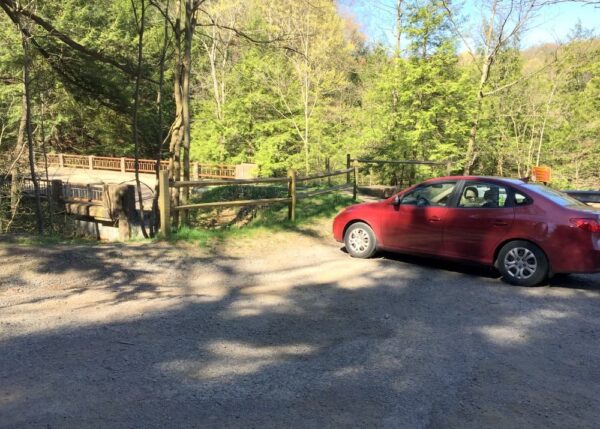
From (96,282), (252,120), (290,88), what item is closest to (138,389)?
(96,282)

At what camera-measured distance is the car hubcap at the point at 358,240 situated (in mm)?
8250

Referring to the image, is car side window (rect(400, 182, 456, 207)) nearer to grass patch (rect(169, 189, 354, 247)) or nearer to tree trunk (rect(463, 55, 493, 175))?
grass patch (rect(169, 189, 354, 247))

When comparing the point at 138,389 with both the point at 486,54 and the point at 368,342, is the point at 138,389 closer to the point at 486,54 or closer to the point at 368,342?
the point at 368,342

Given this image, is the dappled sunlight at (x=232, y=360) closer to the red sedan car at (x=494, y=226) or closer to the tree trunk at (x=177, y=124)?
the red sedan car at (x=494, y=226)

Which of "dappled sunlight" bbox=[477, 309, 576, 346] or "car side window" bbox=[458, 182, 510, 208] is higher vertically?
"car side window" bbox=[458, 182, 510, 208]

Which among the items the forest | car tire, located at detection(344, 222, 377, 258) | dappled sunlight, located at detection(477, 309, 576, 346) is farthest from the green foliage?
dappled sunlight, located at detection(477, 309, 576, 346)

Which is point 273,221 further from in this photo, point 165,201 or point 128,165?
point 128,165

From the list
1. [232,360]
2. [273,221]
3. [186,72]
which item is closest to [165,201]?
[273,221]

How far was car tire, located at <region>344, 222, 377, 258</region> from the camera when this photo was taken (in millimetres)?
8172

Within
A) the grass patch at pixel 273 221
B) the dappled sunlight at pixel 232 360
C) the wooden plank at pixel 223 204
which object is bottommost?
the dappled sunlight at pixel 232 360

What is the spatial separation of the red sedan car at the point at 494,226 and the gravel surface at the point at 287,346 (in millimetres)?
393

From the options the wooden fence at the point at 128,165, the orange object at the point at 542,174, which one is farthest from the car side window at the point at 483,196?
the wooden fence at the point at 128,165

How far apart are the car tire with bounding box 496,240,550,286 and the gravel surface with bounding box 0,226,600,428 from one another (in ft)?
0.68

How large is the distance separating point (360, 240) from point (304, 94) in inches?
781
